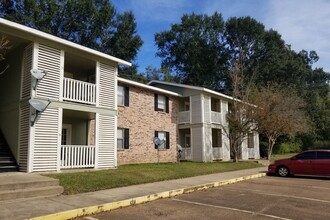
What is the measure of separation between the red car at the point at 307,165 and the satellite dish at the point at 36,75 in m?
13.1

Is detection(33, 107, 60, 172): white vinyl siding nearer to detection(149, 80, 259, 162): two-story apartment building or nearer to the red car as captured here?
the red car

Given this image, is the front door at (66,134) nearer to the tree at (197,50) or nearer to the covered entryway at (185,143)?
the covered entryway at (185,143)

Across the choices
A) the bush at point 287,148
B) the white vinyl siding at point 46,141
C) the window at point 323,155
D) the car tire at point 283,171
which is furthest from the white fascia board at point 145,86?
the bush at point 287,148

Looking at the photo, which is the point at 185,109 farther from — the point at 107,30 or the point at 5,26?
the point at 5,26

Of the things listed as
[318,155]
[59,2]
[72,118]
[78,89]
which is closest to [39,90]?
[78,89]

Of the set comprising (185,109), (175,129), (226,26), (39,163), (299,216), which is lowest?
(299,216)

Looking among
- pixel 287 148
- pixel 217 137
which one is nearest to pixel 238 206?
pixel 217 137

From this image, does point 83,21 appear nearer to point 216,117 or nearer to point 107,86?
point 216,117

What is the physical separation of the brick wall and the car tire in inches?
352

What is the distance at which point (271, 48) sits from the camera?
1959 inches

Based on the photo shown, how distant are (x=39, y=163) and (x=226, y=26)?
4351cm

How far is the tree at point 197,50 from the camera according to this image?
4944cm

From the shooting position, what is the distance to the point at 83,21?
36.8 m

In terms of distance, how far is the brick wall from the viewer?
71.3 ft
